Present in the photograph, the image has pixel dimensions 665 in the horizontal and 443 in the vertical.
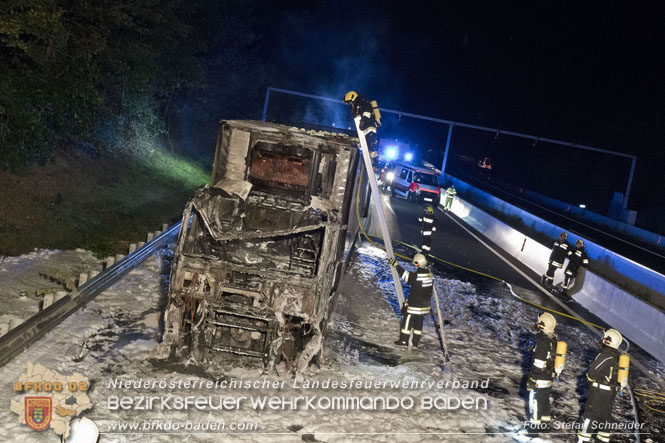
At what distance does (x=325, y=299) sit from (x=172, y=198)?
15566 millimetres

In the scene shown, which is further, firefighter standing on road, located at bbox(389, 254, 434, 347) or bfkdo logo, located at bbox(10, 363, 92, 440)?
firefighter standing on road, located at bbox(389, 254, 434, 347)

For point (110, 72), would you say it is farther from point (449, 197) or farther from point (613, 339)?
point (613, 339)

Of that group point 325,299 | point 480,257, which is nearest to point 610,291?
point 480,257

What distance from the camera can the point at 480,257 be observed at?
65.0ft

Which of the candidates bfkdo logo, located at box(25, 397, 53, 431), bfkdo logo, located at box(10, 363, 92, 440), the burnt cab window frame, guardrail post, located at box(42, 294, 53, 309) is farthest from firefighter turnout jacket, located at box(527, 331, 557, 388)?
guardrail post, located at box(42, 294, 53, 309)

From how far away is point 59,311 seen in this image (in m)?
8.91

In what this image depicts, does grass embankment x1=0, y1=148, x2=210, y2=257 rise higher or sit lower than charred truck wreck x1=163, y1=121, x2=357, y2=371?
lower

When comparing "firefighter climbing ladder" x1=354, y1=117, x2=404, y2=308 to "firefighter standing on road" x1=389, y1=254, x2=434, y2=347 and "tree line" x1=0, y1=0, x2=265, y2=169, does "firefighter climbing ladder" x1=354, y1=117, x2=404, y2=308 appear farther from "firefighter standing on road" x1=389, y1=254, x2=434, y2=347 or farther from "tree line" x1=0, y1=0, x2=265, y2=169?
"tree line" x1=0, y1=0, x2=265, y2=169

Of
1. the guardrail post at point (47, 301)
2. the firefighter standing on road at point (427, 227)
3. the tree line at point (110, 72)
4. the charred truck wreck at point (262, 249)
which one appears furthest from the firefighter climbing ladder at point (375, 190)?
the tree line at point (110, 72)

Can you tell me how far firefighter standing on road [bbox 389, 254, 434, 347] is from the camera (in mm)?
9758

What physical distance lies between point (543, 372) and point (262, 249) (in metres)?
4.95

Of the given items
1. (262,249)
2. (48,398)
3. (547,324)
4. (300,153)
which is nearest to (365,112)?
(300,153)

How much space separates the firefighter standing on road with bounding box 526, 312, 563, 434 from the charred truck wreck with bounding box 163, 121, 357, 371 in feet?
9.73

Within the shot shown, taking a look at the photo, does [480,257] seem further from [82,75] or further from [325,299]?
[82,75]
